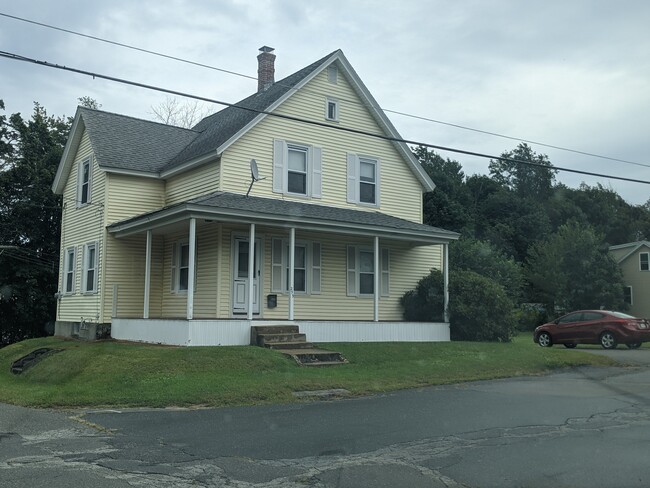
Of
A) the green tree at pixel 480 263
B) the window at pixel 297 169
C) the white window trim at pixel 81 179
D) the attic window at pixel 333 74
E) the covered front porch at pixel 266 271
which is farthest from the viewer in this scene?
the green tree at pixel 480 263

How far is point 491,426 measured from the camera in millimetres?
9359

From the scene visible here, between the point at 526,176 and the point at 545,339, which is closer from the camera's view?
the point at 545,339

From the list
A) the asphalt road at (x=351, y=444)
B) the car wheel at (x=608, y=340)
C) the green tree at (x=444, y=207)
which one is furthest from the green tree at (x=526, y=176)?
the asphalt road at (x=351, y=444)

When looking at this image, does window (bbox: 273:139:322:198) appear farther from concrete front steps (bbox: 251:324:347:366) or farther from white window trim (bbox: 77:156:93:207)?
white window trim (bbox: 77:156:93:207)

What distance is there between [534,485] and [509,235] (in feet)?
183

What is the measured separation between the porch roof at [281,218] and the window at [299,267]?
4.31ft

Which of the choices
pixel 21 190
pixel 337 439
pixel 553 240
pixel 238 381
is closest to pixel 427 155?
pixel 553 240

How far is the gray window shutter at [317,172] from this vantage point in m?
22.0

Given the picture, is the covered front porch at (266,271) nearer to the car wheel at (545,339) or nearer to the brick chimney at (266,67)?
the car wheel at (545,339)

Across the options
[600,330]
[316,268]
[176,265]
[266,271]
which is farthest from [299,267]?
[600,330]

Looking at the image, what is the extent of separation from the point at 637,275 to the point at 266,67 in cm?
3158

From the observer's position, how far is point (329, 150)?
22.6 m

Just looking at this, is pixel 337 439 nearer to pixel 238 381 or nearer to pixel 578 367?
pixel 238 381

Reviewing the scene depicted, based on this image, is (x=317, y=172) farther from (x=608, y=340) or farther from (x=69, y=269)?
(x=608, y=340)
